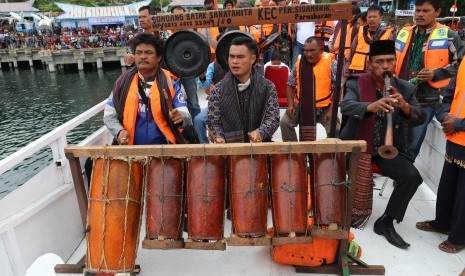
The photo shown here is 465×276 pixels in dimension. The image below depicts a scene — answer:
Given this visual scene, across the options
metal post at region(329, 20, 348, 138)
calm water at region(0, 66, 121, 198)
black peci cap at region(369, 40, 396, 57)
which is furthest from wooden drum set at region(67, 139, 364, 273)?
calm water at region(0, 66, 121, 198)

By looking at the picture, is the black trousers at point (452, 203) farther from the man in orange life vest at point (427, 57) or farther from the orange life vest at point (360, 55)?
the orange life vest at point (360, 55)

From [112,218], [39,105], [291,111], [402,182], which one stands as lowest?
[39,105]

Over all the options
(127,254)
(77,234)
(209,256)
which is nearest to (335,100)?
(209,256)

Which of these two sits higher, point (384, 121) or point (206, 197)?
point (384, 121)

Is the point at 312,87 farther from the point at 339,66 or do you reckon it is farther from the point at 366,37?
the point at 366,37

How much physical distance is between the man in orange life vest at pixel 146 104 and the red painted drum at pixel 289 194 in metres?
1.10

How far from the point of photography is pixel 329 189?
2.69 metres

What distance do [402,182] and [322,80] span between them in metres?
1.74

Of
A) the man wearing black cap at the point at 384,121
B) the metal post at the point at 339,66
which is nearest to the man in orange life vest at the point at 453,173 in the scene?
the man wearing black cap at the point at 384,121

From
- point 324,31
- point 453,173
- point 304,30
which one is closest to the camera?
point 453,173

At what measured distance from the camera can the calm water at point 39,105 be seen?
16359 mm

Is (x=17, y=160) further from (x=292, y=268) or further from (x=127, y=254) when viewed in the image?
(x=292, y=268)

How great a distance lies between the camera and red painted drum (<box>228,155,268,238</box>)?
2.63 meters

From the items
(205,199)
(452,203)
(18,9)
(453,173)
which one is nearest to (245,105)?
(205,199)
